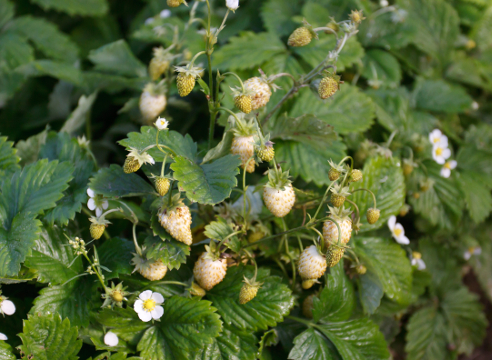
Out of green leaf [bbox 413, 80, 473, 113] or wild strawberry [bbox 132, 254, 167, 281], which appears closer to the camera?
wild strawberry [bbox 132, 254, 167, 281]

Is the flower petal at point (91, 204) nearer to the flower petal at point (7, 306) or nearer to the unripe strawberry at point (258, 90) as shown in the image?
the flower petal at point (7, 306)

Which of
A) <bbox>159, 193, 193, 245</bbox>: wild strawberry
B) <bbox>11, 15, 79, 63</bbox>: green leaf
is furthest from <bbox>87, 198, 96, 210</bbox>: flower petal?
<bbox>11, 15, 79, 63</bbox>: green leaf

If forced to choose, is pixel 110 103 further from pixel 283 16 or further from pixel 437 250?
pixel 437 250

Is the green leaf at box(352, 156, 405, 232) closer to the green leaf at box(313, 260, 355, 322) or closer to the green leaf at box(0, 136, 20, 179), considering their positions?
the green leaf at box(313, 260, 355, 322)

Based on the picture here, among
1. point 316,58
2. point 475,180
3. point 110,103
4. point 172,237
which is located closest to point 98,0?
point 110,103

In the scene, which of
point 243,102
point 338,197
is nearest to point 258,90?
point 243,102

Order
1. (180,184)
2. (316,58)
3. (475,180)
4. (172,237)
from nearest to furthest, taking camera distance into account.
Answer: (180,184) → (172,237) → (316,58) → (475,180)

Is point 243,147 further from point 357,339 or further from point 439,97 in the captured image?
point 439,97
